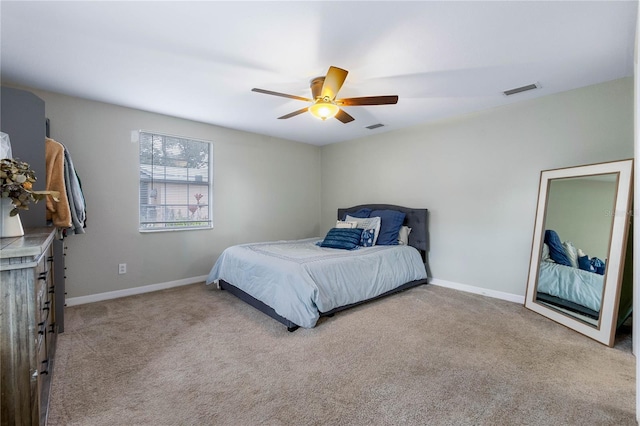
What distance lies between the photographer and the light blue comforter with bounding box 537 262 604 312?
8.20 feet

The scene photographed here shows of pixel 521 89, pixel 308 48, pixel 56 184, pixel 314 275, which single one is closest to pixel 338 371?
pixel 314 275

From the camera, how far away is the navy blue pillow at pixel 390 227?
161 inches

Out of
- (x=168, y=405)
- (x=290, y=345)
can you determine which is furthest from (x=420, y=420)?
(x=168, y=405)

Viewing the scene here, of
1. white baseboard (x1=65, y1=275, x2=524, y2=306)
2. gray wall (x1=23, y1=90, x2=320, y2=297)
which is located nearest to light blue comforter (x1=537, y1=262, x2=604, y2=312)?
white baseboard (x1=65, y1=275, x2=524, y2=306)

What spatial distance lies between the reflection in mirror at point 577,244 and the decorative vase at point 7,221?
422cm

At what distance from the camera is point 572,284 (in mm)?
2729

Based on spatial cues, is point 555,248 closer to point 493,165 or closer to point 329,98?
point 493,165

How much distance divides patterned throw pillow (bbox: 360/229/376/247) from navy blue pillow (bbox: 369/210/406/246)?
0.45 ft

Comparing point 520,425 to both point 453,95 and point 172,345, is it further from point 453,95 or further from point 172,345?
point 453,95

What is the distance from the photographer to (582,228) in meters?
2.70

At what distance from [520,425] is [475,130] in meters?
3.24

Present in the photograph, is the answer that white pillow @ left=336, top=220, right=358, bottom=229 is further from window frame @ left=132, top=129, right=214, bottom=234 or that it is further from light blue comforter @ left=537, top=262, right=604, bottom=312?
light blue comforter @ left=537, top=262, right=604, bottom=312

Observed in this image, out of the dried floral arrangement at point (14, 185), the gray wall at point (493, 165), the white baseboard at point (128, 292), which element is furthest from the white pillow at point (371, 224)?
the dried floral arrangement at point (14, 185)

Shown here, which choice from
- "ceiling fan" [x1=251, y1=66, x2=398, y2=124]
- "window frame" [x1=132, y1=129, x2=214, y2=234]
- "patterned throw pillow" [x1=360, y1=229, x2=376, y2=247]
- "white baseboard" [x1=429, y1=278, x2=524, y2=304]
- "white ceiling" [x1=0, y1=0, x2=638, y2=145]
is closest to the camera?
"white ceiling" [x1=0, y1=0, x2=638, y2=145]
